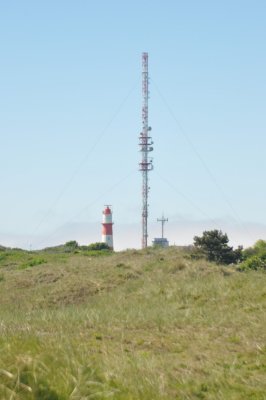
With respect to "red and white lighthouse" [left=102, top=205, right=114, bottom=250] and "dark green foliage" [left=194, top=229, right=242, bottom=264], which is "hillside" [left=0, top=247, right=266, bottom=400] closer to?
"dark green foliage" [left=194, top=229, right=242, bottom=264]

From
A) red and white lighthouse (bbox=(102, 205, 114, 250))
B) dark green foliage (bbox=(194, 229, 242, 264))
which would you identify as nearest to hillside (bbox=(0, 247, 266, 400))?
dark green foliage (bbox=(194, 229, 242, 264))

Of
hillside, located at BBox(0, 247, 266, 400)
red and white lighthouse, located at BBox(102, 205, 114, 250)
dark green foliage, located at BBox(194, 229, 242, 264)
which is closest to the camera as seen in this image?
hillside, located at BBox(0, 247, 266, 400)

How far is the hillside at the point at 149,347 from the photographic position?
8.43 metres

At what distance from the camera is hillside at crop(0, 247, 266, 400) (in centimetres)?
843

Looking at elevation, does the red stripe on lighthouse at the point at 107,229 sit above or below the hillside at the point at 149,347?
above

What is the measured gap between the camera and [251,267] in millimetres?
28125

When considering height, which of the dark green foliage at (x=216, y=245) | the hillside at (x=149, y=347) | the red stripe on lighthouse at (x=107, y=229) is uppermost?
the red stripe on lighthouse at (x=107, y=229)

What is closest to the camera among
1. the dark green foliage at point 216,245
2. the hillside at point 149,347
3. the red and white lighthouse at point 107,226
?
the hillside at point 149,347

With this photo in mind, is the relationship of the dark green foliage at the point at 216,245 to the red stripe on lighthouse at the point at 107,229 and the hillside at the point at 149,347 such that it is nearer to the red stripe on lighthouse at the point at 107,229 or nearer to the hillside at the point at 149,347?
the hillside at the point at 149,347

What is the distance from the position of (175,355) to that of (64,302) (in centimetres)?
1179

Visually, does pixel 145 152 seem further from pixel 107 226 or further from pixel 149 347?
pixel 149 347

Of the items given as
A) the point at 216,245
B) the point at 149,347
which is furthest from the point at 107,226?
the point at 149,347

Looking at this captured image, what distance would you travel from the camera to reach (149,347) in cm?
1130

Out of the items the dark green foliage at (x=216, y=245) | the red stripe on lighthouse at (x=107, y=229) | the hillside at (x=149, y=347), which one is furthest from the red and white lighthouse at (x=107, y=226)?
the hillside at (x=149, y=347)
